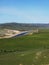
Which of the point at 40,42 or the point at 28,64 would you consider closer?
the point at 28,64

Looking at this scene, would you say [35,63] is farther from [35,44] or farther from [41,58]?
[35,44]

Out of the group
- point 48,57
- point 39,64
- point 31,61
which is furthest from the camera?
point 48,57

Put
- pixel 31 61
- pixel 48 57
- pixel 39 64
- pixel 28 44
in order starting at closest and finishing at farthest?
pixel 39 64 → pixel 31 61 → pixel 48 57 → pixel 28 44

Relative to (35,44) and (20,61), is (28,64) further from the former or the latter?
(35,44)

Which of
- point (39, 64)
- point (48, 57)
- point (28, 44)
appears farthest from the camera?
point (28, 44)

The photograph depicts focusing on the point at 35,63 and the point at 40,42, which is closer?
the point at 35,63

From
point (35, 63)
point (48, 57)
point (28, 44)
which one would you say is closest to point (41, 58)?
point (48, 57)

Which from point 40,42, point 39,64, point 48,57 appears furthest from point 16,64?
point 40,42

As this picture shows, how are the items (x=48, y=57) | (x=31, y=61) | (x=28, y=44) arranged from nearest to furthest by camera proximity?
(x=31, y=61) < (x=48, y=57) < (x=28, y=44)
